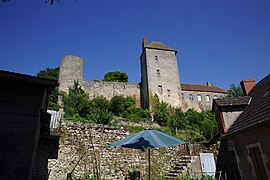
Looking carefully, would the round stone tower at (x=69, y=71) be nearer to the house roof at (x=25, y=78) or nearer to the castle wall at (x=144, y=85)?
the castle wall at (x=144, y=85)

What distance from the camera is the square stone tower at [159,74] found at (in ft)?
92.0

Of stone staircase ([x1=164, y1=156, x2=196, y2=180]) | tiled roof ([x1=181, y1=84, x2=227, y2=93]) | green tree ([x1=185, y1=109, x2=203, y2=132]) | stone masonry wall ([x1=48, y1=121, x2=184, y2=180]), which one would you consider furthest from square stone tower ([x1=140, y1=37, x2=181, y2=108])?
stone masonry wall ([x1=48, y1=121, x2=184, y2=180])

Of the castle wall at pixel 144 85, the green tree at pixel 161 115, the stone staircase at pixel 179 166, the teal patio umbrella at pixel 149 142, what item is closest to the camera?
the teal patio umbrella at pixel 149 142

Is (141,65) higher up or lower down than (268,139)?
higher up

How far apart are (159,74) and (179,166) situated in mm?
21130

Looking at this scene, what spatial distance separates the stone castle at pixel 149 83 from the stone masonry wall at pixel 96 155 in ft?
58.4

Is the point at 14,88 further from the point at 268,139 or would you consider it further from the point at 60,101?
the point at 60,101

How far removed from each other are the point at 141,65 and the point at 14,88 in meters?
28.7

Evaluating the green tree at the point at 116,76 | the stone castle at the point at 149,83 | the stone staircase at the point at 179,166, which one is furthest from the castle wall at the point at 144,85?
the stone staircase at the point at 179,166

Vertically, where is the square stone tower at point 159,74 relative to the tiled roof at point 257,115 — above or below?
above

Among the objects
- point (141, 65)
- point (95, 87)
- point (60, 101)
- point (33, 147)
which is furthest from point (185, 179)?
point (141, 65)

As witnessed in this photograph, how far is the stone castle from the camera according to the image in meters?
28.0

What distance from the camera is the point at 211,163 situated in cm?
970

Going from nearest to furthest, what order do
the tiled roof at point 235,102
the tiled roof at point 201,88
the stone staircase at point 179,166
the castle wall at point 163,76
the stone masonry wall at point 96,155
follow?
the stone masonry wall at point 96,155
the stone staircase at point 179,166
the tiled roof at point 235,102
the castle wall at point 163,76
the tiled roof at point 201,88
